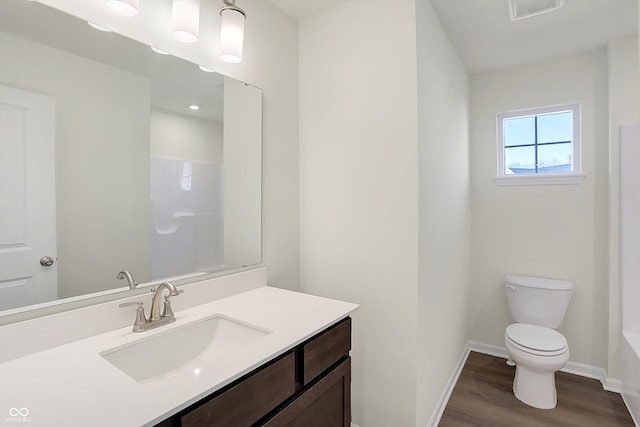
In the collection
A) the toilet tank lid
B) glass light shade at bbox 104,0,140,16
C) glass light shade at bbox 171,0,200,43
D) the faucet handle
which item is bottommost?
the toilet tank lid

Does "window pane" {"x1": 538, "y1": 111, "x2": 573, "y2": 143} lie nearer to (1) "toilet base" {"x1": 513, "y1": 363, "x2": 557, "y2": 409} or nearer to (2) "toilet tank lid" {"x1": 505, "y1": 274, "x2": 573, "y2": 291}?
(2) "toilet tank lid" {"x1": 505, "y1": 274, "x2": 573, "y2": 291}

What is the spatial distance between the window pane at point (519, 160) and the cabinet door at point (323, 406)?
7.80 feet

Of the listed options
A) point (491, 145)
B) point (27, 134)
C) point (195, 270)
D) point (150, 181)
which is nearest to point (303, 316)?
point (195, 270)

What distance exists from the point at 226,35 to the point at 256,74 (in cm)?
32

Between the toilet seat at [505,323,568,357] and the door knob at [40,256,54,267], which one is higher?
the door knob at [40,256,54,267]

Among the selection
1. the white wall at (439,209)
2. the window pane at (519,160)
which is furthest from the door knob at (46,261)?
the window pane at (519,160)

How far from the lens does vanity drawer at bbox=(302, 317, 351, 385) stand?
110 cm

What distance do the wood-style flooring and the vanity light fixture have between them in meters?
2.39

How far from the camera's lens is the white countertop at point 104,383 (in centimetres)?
66

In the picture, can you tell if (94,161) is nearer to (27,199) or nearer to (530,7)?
(27,199)

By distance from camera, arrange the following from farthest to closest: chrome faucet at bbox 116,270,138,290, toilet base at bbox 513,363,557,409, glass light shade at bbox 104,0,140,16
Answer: toilet base at bbox 513,363,557,409 < chrome faucet at bbox 116,270,138,290 < glass light shade at bbox 104,0,140,16

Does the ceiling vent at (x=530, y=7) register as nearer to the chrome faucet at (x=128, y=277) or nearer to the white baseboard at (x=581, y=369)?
the chrome faucet at (x=128, y=277)

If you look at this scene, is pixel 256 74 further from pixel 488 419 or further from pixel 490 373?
pixel 490 373

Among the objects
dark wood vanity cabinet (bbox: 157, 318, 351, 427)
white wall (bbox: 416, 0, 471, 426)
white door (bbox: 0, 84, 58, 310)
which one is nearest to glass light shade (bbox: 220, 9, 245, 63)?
white door (bbox: 0, 84, 58, 310)
